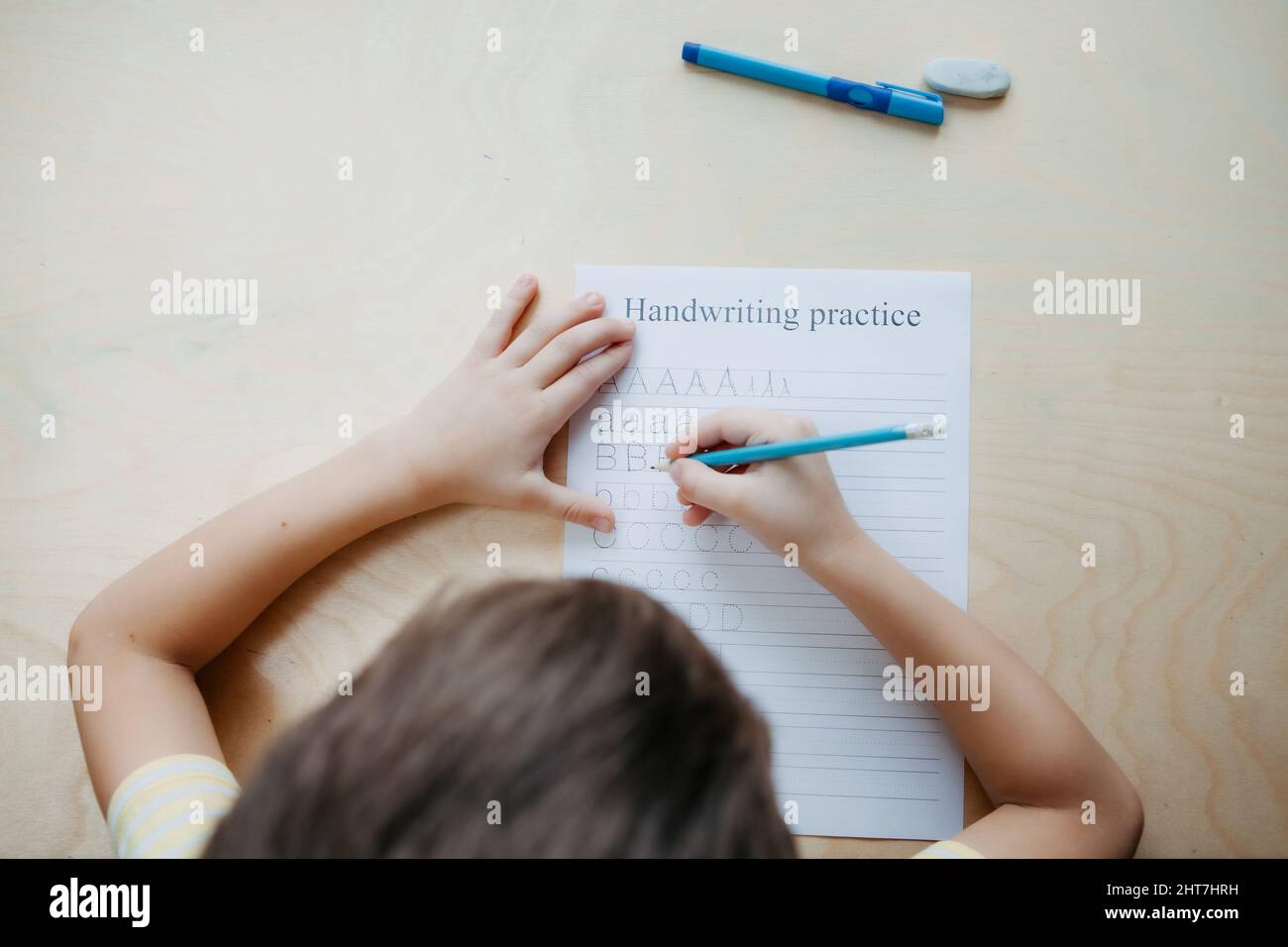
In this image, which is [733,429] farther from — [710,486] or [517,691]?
A: [517,691]

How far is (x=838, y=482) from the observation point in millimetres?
646

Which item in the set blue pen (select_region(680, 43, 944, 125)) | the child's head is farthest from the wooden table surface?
the child's head

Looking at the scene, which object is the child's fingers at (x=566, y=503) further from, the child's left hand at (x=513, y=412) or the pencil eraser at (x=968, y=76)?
the pencil eraser at (x=968, y=76)

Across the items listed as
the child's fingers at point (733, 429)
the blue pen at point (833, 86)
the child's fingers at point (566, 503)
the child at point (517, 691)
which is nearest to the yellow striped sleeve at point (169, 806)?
the child at point (517, 691)

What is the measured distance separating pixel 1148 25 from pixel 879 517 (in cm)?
44

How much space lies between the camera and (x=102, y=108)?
692 mm

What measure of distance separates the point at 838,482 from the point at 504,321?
0.29 meters

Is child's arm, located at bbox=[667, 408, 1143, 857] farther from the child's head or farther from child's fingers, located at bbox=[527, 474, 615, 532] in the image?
the child's head

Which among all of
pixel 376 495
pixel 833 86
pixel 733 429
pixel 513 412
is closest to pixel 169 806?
pixel 376 495

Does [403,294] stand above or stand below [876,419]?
above

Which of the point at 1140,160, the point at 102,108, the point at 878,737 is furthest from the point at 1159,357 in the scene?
the point at 102,108

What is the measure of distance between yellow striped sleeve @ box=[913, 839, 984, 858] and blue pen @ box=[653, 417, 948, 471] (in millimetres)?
270
